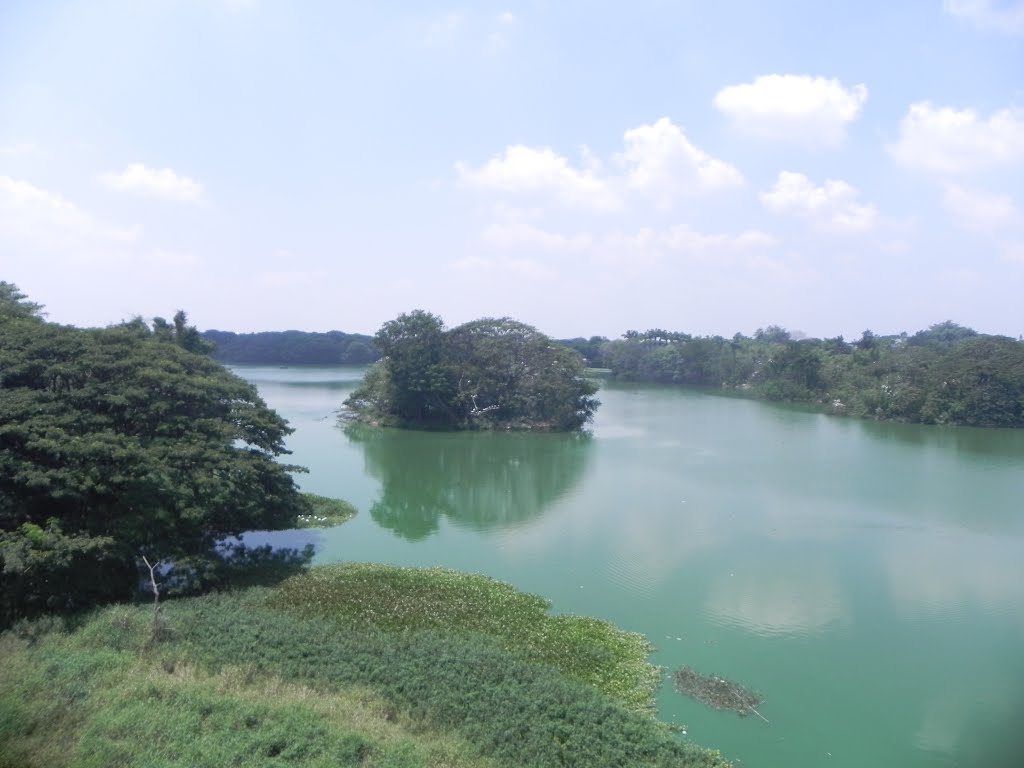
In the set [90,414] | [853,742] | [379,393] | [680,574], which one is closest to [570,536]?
[680,574]

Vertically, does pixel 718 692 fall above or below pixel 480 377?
below

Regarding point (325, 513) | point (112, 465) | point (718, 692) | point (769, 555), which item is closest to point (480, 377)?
point (325, 513)

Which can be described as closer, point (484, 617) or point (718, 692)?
point (718, 692)

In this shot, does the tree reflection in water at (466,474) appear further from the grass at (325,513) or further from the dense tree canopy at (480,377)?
the dense tree canopy at (480,377)

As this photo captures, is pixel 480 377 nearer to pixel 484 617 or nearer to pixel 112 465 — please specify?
pixel 112 465

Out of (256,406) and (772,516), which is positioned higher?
(256,406)

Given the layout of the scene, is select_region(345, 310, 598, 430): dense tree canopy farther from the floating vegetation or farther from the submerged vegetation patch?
the floating vegetation

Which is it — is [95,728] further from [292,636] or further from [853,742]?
[853,742]
